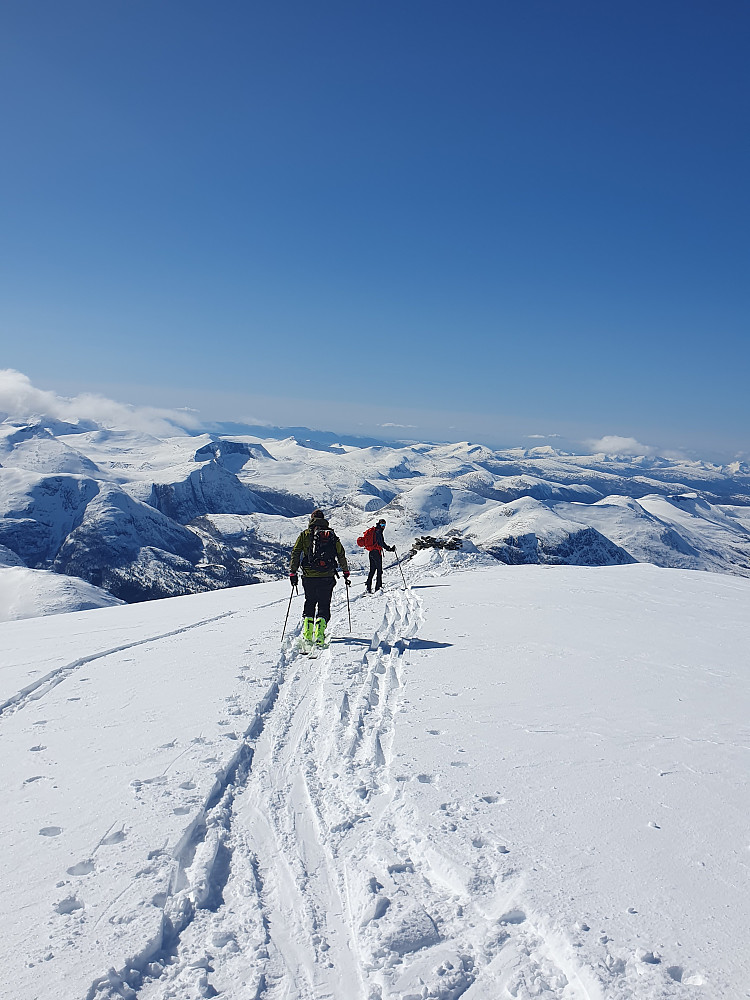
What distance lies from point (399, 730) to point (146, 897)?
158 inches

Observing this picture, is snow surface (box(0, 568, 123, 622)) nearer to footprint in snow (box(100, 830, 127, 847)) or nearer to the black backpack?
the black backpack

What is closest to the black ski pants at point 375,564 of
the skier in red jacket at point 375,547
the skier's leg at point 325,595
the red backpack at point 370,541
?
the skier in red jacket at point 375,547

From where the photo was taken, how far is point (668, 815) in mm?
5258

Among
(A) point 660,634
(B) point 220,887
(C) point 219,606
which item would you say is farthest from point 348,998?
(C) point 219,606

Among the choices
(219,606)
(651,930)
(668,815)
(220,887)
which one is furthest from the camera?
(219,606)

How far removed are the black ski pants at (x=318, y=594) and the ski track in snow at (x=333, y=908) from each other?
6005mm

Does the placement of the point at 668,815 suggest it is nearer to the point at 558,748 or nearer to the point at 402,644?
the point at 558,748

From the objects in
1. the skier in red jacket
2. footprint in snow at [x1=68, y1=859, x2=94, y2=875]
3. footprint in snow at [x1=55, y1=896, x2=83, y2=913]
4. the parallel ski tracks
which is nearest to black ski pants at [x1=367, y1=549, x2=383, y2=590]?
the skier in red jacket

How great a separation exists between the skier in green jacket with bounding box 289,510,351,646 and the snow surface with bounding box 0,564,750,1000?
5.44 feet

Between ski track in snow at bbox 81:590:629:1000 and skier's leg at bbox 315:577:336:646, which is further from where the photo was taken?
skier's leg at bbox 315:577:336:646

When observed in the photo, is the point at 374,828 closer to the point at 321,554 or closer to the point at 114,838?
the point at 114,838

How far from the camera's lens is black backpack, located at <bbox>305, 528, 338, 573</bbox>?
12578mm

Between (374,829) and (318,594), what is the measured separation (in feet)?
25.3

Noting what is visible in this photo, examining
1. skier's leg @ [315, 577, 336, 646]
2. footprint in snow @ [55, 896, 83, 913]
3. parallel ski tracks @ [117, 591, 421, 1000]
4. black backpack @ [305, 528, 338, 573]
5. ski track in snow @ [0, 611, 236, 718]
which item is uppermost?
black backpack @ [305, 528, 338, 573]
